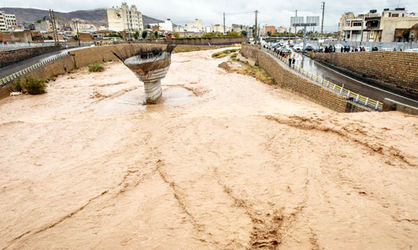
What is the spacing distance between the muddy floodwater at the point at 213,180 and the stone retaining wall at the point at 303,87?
1.03 m

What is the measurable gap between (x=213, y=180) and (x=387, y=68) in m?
15.9

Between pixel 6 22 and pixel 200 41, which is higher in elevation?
pixel 6 22

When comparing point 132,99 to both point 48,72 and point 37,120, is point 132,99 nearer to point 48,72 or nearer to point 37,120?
point 37,120

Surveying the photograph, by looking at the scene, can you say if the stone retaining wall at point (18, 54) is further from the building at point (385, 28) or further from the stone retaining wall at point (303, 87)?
the building at point (385, 28)

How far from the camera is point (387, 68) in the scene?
1681 centimetres

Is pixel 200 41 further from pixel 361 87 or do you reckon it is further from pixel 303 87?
pixel 361 87

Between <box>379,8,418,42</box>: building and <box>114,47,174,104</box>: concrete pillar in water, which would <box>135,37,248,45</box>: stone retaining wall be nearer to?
<box>379,8,418,42</box>: building

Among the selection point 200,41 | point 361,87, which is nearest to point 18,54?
point 361,87

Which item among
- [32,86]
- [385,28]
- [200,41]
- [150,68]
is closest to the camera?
[150,68]

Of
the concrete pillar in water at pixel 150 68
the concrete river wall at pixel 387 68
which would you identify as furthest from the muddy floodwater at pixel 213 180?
the concrete river wall at pixel 387 68

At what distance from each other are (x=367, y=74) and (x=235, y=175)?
1660 centimetres

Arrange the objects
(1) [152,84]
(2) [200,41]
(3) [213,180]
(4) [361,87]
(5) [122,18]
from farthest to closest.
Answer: (5) [122,18] < (2) [200,41] < (1) [152,84] < (4) [361,87] < (3) [213,180]

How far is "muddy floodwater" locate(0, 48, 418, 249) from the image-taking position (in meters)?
5.81

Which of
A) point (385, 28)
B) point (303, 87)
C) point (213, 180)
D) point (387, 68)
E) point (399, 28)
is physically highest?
point (385, 28)
